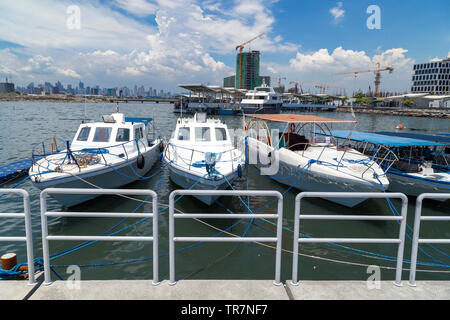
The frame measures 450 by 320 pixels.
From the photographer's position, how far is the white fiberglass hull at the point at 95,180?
30.3 feet

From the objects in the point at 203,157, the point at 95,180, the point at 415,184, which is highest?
the point at 203,157

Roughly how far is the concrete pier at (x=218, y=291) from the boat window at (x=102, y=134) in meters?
9.76

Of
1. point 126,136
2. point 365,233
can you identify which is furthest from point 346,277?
point 126,136

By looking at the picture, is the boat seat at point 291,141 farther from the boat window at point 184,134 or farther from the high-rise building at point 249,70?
the high-rise building at point 249,70

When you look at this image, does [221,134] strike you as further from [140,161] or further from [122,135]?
[122,135]

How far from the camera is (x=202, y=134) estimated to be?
13.5m

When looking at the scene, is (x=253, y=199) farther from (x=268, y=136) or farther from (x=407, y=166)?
(x=407, y=166)

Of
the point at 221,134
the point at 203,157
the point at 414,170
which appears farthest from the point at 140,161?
the point at 414,170

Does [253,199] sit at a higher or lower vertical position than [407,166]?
lower

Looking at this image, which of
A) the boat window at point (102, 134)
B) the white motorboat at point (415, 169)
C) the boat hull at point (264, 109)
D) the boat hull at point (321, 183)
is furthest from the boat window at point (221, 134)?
the boat hull at point (264, 109)

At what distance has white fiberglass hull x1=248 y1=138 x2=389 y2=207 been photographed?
33.2 feet

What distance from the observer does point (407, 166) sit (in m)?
12.3

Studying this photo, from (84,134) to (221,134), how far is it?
6.27 m

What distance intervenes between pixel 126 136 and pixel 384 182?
10.9 m
